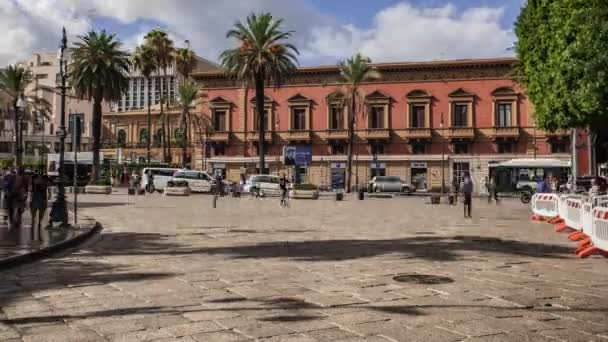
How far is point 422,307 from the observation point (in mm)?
6242

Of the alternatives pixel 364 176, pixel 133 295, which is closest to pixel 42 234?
pixel 133 295

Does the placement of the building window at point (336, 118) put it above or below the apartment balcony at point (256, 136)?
above

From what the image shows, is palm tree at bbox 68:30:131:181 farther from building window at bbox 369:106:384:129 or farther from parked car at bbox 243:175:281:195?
building window at bbox 369:106:384:129

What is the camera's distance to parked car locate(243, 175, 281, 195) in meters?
39.9

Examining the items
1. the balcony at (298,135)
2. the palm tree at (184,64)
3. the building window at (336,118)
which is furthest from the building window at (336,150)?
the palm tree at (184,64)

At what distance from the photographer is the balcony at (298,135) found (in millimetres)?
55344

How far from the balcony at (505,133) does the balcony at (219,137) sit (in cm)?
2506

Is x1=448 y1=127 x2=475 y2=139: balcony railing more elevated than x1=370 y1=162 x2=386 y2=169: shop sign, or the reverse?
x1=448 y1=127 x2=475 y2=139: balcony railing

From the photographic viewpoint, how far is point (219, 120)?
58.5 m

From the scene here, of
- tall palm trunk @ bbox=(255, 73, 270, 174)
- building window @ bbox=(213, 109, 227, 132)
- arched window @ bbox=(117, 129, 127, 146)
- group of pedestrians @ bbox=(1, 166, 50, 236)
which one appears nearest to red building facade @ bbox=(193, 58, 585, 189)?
building window @ bbox=(213, 109, 227, 132)

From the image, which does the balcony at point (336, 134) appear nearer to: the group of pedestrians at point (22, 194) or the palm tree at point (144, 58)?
the palm tree at point (144, 58)

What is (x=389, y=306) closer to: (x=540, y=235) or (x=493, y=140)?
(x=540, y=235)

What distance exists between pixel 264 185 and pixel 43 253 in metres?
29.7

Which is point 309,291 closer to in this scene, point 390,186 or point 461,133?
point 390,186
